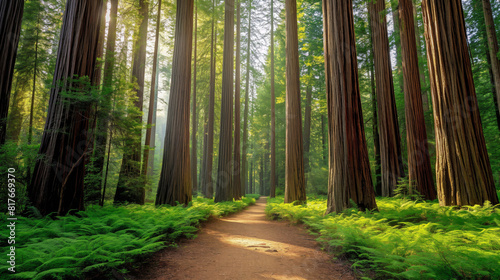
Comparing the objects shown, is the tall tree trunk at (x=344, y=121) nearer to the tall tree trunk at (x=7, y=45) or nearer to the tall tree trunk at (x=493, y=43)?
the tall tree trunk at (x=7, y=45)

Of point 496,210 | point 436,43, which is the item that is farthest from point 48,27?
point 496,210

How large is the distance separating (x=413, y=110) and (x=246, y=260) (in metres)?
8.07

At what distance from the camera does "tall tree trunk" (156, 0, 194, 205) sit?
25.6ft

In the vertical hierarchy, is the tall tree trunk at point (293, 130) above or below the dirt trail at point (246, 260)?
above

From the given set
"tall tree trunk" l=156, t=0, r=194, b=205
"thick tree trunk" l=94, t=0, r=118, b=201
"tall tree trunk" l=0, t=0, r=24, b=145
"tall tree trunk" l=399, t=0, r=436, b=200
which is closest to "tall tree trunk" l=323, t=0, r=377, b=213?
"tall tree trunk" l=399, t=0, r=436, b=200

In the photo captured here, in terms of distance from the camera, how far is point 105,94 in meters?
5.34

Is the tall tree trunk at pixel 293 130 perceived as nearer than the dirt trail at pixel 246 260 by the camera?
No

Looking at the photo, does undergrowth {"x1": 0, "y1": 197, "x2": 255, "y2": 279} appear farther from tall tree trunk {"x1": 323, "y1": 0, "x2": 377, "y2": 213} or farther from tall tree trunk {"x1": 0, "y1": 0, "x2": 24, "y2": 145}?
tall tree trunk {"x1": 323, "y1": 0, "x2": 377, "y2": 213}

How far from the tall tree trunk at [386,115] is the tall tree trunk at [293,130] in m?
3.53

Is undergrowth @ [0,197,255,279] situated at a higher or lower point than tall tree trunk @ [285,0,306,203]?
lower

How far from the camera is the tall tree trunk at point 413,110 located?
7.42 m

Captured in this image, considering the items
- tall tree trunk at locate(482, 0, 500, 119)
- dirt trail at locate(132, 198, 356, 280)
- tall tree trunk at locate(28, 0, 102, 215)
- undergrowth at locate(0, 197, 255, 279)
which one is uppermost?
tall tree trunk at locate(482, 0, 500, 119)

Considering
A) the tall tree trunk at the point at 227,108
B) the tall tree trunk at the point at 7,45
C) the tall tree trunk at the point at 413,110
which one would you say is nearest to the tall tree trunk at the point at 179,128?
the tall tree trunk at the point at 227,108

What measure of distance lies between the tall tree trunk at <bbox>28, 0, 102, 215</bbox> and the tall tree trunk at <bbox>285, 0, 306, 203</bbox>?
7.05m
